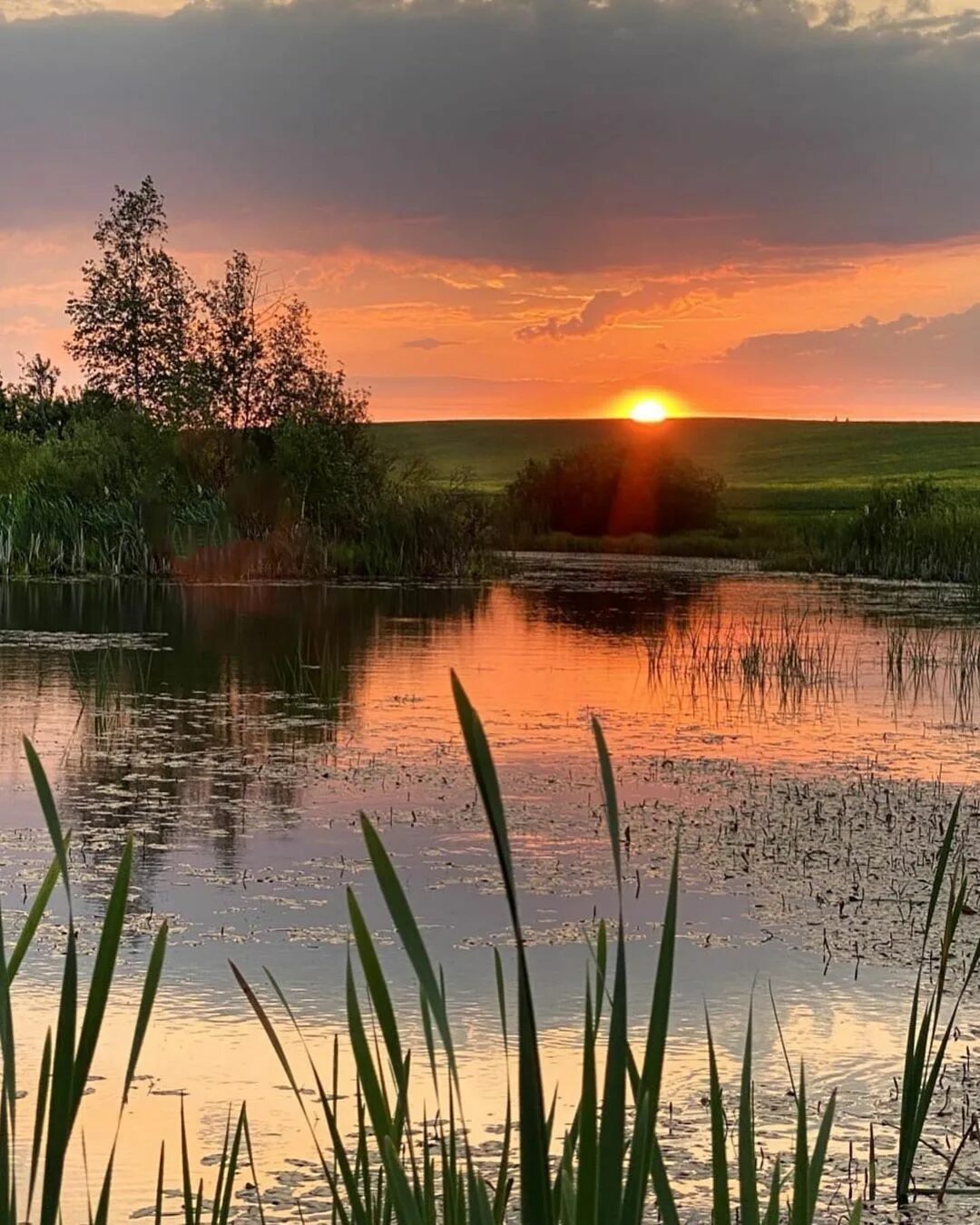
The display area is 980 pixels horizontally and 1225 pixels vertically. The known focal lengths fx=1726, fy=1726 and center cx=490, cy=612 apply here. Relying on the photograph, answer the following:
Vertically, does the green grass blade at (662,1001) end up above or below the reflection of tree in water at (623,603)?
above

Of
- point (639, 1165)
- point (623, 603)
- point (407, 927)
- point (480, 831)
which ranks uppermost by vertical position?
point (407, 927)

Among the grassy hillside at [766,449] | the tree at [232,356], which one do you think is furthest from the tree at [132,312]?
the grassy hillside at [766,449]

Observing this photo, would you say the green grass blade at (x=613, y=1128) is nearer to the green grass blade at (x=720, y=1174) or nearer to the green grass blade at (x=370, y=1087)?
the green grass blade at (x=370, y=1087)

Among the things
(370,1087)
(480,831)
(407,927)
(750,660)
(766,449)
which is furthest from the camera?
(766,449)

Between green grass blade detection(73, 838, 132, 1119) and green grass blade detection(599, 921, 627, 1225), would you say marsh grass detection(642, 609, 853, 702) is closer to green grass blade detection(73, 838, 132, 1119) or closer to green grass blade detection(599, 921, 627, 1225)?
green grass blade detection(73, 838, 132, 1119)

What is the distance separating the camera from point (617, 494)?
42812mm

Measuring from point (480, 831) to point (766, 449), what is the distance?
77.2 metres

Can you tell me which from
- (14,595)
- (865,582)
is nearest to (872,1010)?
(14,595)

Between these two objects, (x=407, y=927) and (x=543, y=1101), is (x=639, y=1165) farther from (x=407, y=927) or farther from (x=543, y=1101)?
(x=407, y=927)

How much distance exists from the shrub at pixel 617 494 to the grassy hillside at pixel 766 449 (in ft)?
50.7

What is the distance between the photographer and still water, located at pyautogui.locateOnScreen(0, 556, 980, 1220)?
14.6ft

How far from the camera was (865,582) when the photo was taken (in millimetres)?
27312

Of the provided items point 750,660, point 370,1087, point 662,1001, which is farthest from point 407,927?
point 750,660

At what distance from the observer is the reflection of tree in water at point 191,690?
8078 millimetres
